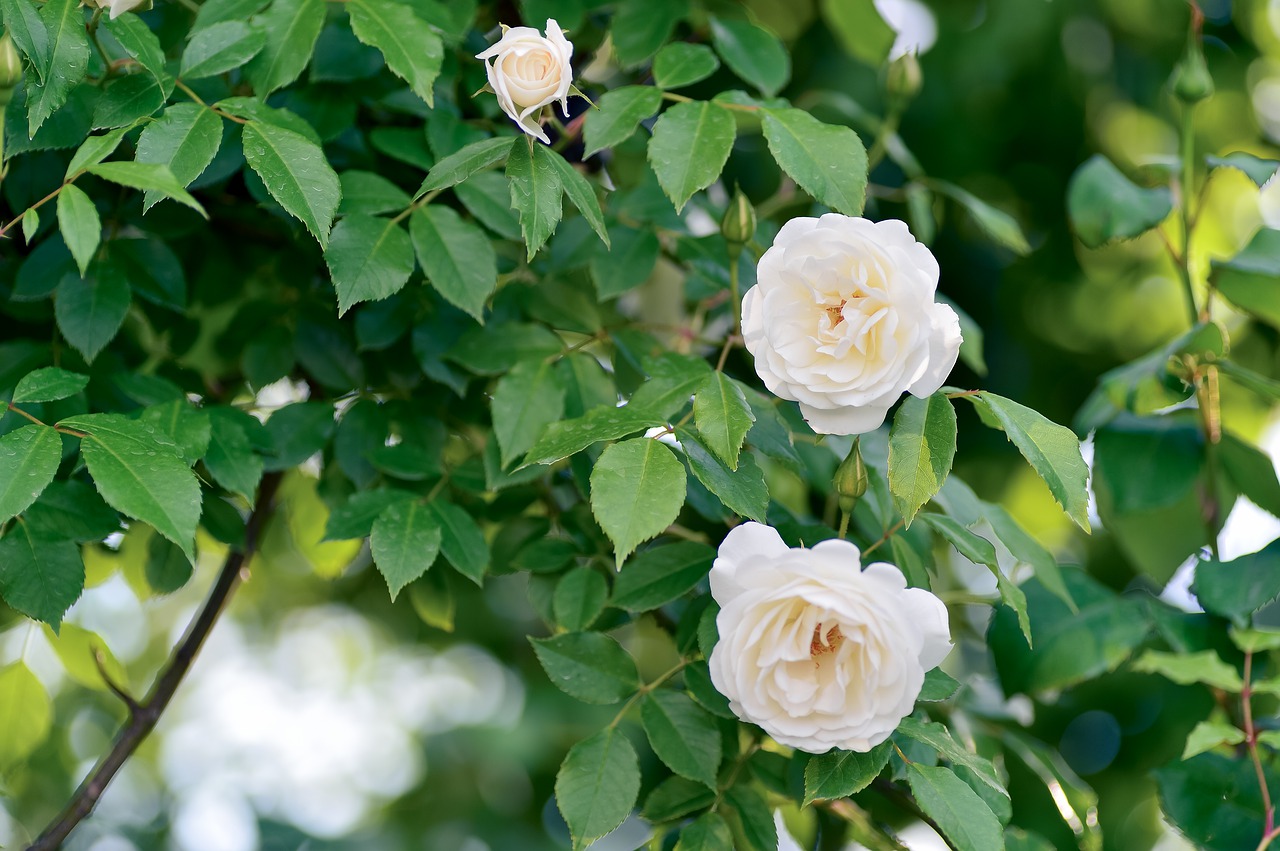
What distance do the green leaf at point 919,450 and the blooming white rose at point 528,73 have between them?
25cm

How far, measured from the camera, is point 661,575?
698 millimetres

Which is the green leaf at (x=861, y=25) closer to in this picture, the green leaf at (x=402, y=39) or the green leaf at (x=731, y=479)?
the green leaf at (x=402, y=39)

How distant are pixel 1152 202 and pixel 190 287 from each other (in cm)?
85

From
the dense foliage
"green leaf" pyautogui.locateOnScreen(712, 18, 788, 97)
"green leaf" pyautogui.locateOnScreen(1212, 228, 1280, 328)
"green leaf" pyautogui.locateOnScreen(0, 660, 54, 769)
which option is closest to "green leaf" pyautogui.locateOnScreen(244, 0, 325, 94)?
the dense foliage

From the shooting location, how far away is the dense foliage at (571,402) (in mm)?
600

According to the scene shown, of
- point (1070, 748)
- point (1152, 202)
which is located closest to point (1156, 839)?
point (1070, 748)

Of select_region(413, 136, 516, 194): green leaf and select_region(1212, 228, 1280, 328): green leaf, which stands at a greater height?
select_region(413, 136, 516, 194): green leaf

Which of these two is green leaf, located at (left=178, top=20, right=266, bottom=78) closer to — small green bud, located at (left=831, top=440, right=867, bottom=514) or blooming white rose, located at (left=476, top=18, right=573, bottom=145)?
blooming white rose, located at (left=476, top=18, right=573, bottom=145)

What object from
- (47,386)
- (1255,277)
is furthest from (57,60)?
(1255,277)

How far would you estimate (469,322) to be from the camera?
813 mm

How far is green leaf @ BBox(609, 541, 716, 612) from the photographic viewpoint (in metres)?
0.69

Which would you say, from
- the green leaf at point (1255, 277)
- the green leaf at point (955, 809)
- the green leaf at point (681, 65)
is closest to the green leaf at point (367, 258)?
the green leaf at point (681, 65)

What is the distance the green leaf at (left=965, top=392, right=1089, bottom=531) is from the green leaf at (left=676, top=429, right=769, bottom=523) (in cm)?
13

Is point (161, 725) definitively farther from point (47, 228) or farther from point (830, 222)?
point (830, 222)
